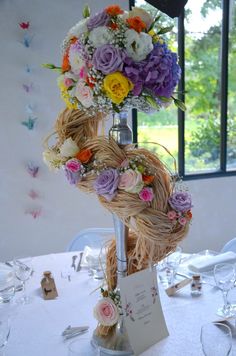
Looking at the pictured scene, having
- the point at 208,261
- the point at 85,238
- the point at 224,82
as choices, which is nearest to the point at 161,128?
the point at 224,82

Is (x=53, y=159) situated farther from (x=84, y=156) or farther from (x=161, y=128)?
(x=161, y=128)

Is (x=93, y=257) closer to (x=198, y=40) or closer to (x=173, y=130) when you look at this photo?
(x=173, y=130)

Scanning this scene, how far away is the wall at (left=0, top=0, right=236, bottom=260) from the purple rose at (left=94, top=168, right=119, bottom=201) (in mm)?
1712

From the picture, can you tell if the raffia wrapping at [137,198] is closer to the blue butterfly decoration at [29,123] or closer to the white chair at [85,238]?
the white chair at [85,238]

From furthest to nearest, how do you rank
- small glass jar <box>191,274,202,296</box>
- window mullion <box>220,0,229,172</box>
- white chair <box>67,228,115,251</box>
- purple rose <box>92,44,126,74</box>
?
window mullion <box>220,0,229,172</box> → white chair <box>67,228,115,251</box> → small glass jar <box>191,274,202,296</box> → purple rose <box>92,44,126,74</box>

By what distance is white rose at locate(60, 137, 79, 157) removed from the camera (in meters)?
1.09

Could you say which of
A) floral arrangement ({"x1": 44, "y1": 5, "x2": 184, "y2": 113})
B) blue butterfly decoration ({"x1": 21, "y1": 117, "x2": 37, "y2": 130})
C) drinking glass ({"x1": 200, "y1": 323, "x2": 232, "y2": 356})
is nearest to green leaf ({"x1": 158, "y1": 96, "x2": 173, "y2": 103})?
floral arrangement ({"x1": 44, "y1": 5, "x2": 184, "y2": 113})

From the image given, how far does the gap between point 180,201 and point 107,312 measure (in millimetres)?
380

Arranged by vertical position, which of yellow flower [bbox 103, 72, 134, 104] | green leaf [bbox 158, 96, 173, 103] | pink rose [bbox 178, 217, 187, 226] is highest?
yellow flower [bbox 103, 72, 134, 104]

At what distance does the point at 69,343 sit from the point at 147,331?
0.75 feet

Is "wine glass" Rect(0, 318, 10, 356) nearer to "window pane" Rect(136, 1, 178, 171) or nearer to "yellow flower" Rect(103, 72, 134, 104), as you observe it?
"yellow flower" Rect(103, 72, 134, 104)

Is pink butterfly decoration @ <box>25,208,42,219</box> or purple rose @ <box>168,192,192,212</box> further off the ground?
purple rose @ <box>168,192,192,212</box>

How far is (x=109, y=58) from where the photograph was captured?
0.94 metres

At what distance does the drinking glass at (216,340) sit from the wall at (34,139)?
5.92ft
